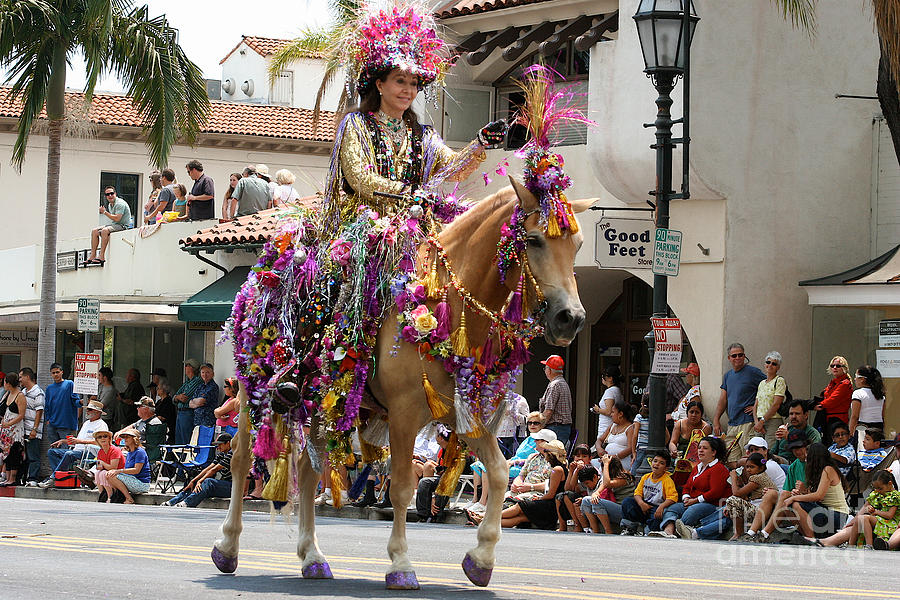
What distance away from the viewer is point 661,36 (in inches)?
707

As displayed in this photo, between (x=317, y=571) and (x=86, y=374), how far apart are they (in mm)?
17620

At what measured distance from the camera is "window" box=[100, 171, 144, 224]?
4812 centimetres

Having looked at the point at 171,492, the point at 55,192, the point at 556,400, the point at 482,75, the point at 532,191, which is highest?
the point at 482,75

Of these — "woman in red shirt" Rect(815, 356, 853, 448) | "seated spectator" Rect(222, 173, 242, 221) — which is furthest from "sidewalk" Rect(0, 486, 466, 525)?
"seated spectator" Rect(222, 173, 242, 221)

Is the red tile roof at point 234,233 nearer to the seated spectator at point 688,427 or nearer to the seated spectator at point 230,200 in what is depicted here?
the seated spectator at point 230,200

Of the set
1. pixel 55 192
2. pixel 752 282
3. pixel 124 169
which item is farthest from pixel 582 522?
pixel 124 169

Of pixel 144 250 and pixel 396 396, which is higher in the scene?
pixel 144 250

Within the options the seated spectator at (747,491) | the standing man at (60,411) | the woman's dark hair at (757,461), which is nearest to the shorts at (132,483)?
the standing man at (60,411)

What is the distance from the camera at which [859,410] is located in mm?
17594

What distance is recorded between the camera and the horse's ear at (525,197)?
28.7ft

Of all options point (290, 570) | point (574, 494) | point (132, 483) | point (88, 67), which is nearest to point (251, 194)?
point (88, 67)

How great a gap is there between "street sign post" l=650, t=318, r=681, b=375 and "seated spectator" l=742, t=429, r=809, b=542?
2407 mm

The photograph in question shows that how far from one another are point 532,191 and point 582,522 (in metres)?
9.14

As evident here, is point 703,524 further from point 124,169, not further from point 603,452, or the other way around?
point 124,169
